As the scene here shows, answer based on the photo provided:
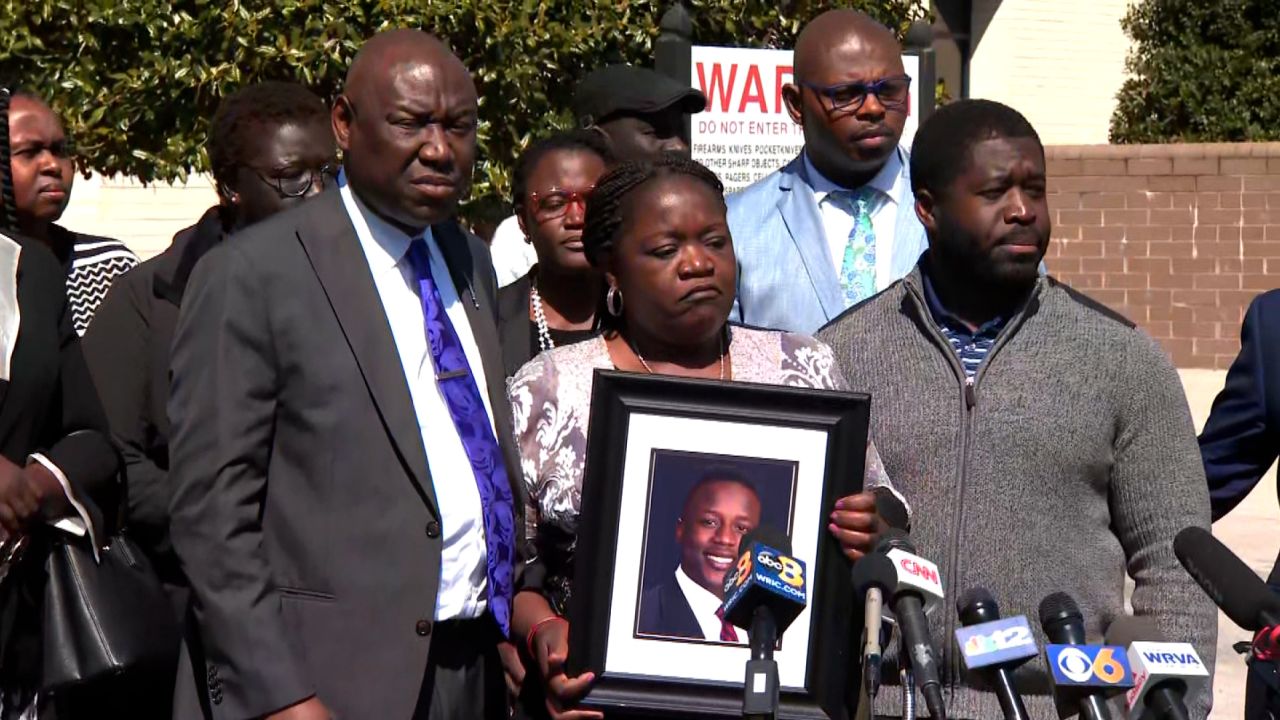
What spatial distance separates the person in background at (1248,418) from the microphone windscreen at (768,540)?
153 cm

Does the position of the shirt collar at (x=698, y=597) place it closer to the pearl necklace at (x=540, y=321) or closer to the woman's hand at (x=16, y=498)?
the woman's hand at (x=16, y=498)

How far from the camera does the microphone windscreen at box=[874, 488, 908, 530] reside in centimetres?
390

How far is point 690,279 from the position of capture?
4.04 m

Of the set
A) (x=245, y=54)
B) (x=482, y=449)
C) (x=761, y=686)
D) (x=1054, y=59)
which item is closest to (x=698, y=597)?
(x=482, y=449)

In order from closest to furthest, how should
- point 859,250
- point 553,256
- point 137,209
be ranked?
point 859,250
point 553,256
point 137,209

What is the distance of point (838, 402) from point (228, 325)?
1191 mm

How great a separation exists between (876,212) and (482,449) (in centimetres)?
196

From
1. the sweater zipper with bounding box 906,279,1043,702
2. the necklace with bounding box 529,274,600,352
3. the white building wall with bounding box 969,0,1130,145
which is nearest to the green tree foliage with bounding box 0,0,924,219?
the necklace with bounding box 529,274,600,352

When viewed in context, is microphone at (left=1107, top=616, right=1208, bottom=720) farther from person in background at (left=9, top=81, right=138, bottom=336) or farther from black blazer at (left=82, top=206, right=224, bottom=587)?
person in background at (left=9, top=81, right=138, bottom=336)

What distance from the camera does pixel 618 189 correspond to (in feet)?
14.2

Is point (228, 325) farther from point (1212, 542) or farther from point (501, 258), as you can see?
point (501, 258)

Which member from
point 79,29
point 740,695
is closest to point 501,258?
point 79,29

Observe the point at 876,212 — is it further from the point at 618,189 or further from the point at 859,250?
the point at 618,189

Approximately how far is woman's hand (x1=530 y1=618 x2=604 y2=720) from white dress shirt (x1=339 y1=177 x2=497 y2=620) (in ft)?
0.46
